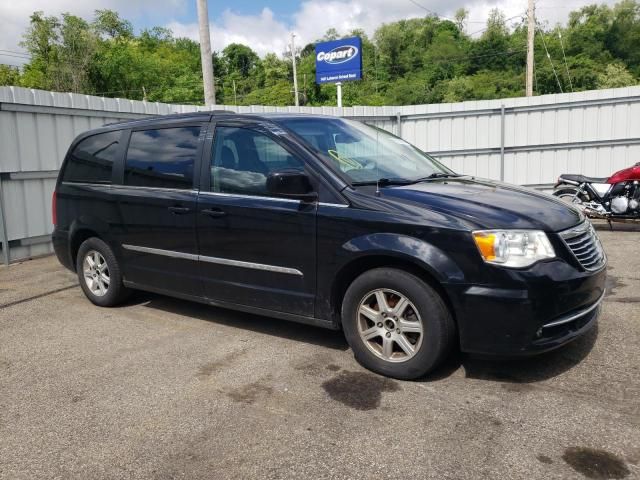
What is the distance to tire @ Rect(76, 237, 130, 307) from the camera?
5.32m

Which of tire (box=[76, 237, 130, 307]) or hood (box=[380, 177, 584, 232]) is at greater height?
hood (box=[380, 177, 584, 232])

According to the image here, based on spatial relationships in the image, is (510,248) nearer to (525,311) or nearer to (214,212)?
(525,311)

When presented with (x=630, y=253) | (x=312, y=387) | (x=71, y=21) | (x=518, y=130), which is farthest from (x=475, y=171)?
(x=71, y=21)

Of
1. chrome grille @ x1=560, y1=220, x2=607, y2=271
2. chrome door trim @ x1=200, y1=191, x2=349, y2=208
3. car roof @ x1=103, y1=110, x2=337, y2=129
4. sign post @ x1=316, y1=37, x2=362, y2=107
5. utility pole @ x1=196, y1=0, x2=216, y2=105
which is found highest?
sign post @ x1=316, y1=37, x2=362, y2=107

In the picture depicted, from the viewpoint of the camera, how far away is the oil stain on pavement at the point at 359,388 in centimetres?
331

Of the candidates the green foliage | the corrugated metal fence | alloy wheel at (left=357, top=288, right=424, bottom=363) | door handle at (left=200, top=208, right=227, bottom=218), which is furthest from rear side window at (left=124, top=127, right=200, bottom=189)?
the green foliage

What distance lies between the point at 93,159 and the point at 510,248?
4.11 m

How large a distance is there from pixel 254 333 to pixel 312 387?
1226mm

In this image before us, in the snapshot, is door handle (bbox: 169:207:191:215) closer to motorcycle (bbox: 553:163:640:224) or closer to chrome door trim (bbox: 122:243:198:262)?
chrome door trim (bbox: 122:243:198:262)

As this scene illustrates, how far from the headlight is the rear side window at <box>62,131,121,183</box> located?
141 inches

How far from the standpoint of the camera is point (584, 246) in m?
3.55

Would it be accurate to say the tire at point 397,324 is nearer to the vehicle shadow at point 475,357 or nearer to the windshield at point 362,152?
the vehicle shadow at point 475,357

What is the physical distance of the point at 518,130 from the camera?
11.6m

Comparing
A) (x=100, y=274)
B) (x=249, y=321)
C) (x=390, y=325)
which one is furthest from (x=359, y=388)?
(x=100, y=274)
